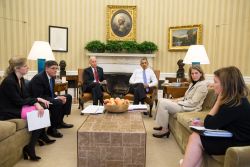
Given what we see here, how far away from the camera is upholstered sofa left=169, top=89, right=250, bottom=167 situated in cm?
174

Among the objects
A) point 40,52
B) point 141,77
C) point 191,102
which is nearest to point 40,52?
point 40,52

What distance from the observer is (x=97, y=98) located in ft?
17.3

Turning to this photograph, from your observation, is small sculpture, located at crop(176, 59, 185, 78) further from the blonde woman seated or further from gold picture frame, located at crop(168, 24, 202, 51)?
the blonde woman seated

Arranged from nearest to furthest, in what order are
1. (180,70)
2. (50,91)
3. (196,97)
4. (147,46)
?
1. (196,97)
2. (50,91)
3. (180,70)
4. (147,46)

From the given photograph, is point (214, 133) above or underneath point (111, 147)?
above

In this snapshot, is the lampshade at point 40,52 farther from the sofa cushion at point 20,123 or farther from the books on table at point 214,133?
the books on table at point 214,133

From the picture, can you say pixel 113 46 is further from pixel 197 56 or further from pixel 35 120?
pixel 35 120

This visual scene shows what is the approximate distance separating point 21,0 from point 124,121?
538cm

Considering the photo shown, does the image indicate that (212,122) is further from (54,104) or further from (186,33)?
(186,33)

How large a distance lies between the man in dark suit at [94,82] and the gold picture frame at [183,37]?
236 cm

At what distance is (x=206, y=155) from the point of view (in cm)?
224

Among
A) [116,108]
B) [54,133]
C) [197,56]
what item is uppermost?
[197,56]

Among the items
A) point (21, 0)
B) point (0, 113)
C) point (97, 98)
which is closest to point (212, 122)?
point (0, 113)

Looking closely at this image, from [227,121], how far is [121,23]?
17.7 feet
